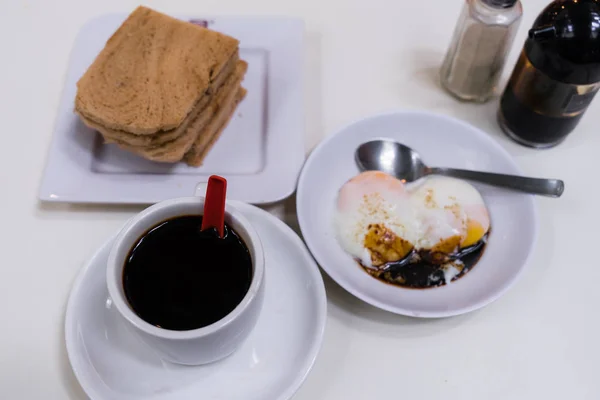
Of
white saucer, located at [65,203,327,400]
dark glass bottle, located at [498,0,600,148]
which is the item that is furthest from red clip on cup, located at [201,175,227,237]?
dark glass bottle, located at [498,0,600,148]

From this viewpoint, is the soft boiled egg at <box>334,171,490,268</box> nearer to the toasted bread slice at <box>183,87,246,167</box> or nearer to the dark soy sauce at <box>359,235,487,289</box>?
the dark soy sauce at <box>359,235,487,289</box>

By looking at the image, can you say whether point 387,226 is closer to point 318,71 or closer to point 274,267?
point 274,267

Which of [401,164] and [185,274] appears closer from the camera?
[185,274]

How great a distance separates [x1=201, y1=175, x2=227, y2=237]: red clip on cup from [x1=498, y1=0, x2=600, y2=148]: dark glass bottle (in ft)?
1.92

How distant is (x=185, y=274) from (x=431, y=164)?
0.54m

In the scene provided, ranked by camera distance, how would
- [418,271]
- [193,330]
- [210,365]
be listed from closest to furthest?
[193,330] < [210,365] < [418,271]

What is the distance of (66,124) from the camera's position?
104 centimetres

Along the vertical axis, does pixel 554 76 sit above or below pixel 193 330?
above

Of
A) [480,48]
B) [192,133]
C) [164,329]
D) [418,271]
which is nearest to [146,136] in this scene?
[192,133]

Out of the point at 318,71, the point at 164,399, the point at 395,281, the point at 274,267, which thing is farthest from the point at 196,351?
the point at 318,71

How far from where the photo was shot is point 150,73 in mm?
Answer: 1006

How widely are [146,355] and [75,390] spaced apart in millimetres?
138

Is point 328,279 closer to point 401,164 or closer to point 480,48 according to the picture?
point 401,164

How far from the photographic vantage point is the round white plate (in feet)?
2.75
